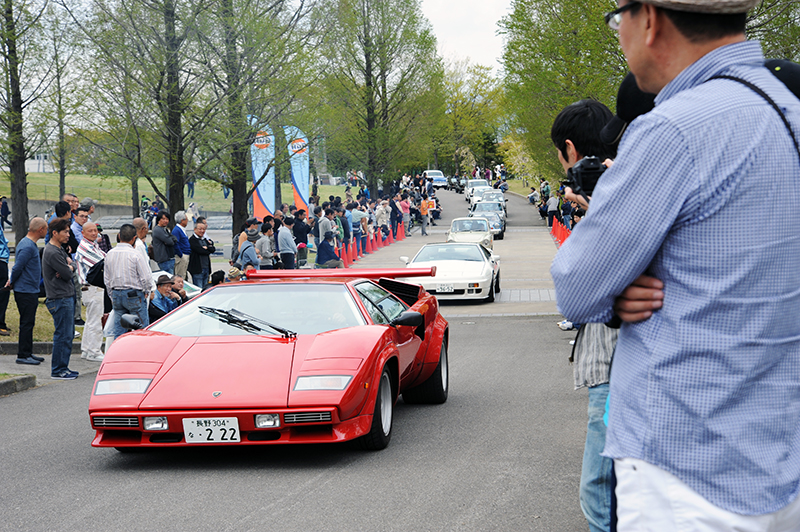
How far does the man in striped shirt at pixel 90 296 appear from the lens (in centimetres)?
1165

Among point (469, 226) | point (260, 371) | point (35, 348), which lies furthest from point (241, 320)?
point (469, 226)

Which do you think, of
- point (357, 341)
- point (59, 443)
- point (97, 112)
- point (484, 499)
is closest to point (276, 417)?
point (357, 341)

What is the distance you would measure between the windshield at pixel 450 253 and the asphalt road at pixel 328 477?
1108 centimetres

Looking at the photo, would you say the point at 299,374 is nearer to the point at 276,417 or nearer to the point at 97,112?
the point at 276,417

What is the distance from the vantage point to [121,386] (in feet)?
19.6

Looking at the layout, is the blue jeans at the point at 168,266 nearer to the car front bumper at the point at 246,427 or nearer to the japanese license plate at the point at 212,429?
the car front bumper at the point at 246,427

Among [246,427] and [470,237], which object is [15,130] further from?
[246,427]

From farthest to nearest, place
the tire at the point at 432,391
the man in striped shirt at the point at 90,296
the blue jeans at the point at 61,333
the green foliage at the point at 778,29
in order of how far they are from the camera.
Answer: the green foliage at the point at 778,29 < the man in striped shirt at the point at 90,296 < the blue jeans at the point at 61,333 < the tire at the point at 432,391

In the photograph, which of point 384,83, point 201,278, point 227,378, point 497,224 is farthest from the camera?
point 384,83

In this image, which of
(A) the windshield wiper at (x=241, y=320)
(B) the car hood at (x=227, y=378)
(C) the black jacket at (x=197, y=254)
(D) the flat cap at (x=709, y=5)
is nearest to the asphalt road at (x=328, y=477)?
(B) the car hood at (x=227, y=378)

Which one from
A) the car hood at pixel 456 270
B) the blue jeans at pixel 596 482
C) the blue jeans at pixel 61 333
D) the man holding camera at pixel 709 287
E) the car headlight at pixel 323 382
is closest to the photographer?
the man holding camera at pixel 709 287

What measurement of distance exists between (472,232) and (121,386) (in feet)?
76.4

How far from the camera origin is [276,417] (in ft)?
18.8

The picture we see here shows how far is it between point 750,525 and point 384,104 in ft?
157
